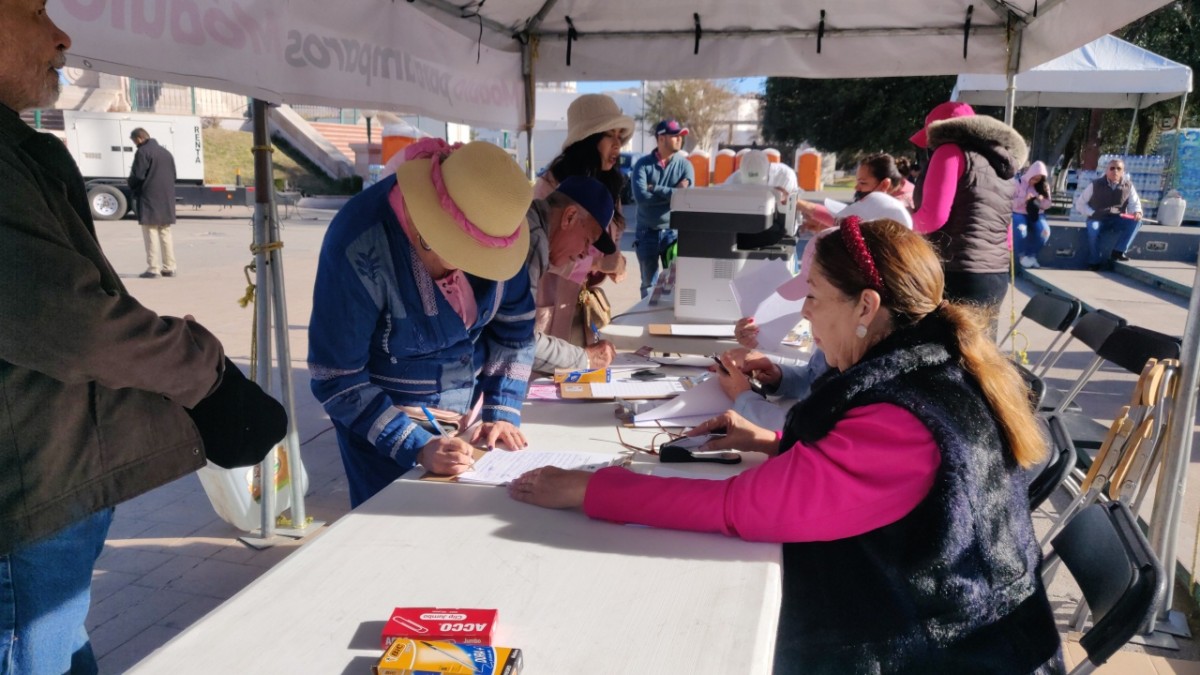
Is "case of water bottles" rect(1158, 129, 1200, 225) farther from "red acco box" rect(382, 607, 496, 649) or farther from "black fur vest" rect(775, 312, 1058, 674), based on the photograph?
"red acco box" rect(382, 607, 496, 649)

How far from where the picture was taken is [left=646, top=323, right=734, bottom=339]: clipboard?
3.35 metres

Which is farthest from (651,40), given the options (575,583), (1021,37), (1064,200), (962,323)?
(1064,200)

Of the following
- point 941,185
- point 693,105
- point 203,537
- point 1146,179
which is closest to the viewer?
point 203,537

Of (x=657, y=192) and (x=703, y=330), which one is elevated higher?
(x=657, y=192)

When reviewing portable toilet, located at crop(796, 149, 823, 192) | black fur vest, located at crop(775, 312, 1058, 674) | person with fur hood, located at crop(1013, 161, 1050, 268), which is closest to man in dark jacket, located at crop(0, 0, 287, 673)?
black fur vest, located at crop(775, 312, 1058, 674)

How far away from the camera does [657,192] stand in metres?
6.31

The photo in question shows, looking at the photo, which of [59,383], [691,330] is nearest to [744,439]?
[59,383]

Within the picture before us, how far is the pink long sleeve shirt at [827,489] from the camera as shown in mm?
1312

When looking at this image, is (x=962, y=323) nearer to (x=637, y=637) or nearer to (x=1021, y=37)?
(x=637, y=637)

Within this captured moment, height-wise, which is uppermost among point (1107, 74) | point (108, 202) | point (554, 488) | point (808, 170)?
point (1107, 74)

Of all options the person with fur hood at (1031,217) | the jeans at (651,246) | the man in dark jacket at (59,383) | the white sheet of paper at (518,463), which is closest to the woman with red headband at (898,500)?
the white sheet of paper at (518,463)

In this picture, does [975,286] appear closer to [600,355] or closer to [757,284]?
[757,284]

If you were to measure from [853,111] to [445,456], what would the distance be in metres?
24.2

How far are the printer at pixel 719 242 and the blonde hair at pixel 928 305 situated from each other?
1769 mm
